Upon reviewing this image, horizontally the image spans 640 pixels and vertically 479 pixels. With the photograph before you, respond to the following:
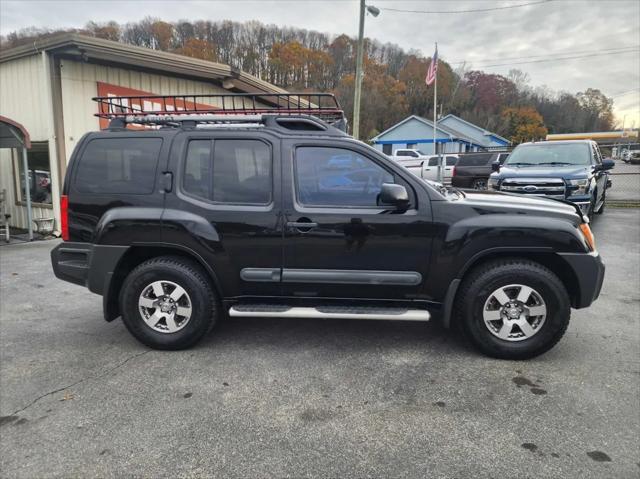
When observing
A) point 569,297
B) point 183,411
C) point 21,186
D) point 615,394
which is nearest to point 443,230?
point 569,297

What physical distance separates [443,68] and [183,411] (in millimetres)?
72587

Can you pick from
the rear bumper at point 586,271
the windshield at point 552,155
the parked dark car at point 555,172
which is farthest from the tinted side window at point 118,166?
the windshield at point 552,155

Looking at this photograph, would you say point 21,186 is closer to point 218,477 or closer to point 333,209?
point 333,209

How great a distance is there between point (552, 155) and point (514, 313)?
681 cm

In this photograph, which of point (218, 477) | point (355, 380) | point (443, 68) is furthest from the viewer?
point (443, 68)

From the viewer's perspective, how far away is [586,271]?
11.6ft

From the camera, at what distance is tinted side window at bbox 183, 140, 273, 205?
12.2 ft

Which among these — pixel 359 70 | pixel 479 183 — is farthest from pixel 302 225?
pixel 479 183

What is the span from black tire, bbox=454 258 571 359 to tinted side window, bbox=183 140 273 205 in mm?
1968

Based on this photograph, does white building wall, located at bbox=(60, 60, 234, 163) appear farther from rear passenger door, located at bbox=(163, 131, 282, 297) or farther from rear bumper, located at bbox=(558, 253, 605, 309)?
rear bumper, located at bbox=(558, 253, 605, 309)

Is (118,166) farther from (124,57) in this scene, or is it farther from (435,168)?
(435,168)

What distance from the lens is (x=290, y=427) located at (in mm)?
2721

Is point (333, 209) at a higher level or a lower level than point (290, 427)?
higher

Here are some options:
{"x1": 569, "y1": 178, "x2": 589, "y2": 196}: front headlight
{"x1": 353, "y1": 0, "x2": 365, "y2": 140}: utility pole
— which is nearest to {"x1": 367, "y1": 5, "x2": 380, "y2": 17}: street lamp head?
{"x1": 353, "y1": 0, "x2": 365, "y2": 140}: utility pole
